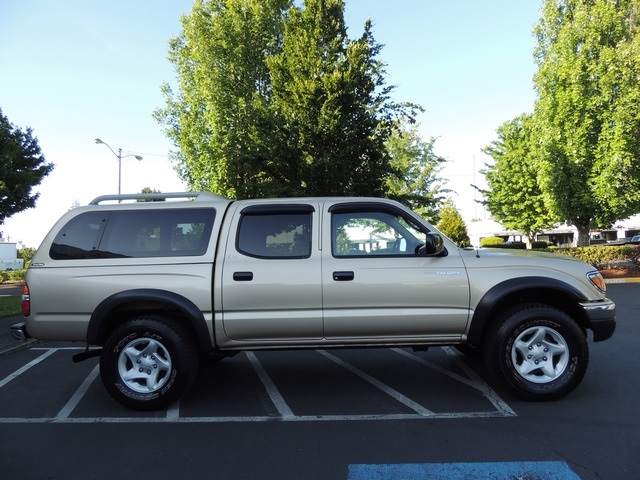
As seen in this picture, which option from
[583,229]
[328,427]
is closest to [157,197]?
[328,427]

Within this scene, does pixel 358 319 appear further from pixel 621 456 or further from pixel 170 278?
pixel 621 456

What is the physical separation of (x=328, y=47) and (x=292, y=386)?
1217cm

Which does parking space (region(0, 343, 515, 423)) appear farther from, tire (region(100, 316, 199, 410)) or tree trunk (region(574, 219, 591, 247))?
tree trunk (region(574, 219, 591, 247))

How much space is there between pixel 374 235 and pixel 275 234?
1.00 metres

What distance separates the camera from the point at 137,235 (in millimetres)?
4328

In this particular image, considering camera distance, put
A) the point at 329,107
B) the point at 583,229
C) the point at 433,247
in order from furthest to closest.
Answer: the point at 583,229, the point at 329,107, the point at 433,247

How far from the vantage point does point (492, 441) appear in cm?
326

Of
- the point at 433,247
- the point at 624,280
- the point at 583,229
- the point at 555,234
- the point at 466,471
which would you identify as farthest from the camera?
the point at 555,234

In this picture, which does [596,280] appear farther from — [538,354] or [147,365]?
[147,365]

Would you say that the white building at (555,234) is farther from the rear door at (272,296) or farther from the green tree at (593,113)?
the rear door at (272,296)

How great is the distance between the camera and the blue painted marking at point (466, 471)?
108 inches

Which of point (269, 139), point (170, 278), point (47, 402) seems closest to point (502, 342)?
point (170, 278)

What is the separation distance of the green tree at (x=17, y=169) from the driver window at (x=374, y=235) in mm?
12411

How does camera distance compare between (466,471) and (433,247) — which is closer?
(466,471)
